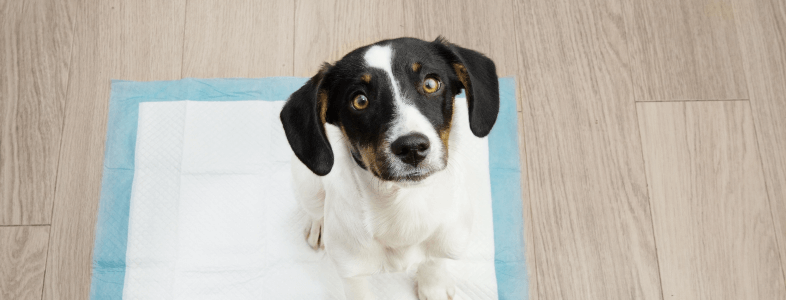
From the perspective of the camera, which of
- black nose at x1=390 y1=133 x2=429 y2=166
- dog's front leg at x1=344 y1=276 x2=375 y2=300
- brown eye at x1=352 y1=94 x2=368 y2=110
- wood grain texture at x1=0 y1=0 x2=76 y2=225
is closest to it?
black nose at x1=390 y1=133 x2=429 y2=166

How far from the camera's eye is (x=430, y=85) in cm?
129

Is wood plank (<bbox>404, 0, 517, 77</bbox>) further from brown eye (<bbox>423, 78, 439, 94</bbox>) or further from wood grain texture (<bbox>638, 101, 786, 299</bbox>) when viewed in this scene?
brown eye (<bbox>423, 78, 439, 94</bbox>)

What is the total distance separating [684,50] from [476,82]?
142 cm

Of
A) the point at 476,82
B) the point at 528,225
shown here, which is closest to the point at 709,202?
the point at 528,225

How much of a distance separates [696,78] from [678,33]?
0.73ft

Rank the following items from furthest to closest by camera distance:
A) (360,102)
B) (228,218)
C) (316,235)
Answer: (228,218)
(316,235)
(360,102)

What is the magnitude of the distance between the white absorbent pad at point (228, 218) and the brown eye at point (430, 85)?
0.55 metres

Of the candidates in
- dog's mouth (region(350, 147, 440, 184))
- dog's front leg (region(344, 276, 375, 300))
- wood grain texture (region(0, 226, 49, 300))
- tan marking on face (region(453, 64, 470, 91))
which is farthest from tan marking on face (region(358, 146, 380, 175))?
wood grain texture (region(0, 226, 49, 300))

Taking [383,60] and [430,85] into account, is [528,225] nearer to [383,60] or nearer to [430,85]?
[430,85]

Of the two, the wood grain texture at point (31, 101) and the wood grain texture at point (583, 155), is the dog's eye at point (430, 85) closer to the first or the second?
the wood grain texture at point (583, 155)

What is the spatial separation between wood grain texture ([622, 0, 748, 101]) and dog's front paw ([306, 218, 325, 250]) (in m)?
1.42

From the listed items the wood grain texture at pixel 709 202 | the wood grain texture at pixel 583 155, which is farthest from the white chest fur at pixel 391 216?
the wood grain texture at pixel 709 202

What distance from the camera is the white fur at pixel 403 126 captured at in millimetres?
1188

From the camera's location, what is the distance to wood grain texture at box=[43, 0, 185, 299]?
2021 millimetres
